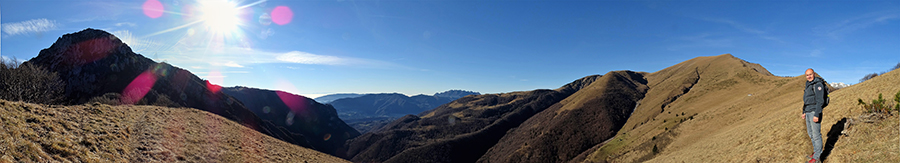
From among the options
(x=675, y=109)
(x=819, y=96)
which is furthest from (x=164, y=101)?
(x=675, y=109)

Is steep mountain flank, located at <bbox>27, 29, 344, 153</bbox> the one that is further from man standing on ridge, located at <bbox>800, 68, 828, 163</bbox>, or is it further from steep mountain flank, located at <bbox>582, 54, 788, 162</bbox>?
steep mountain flank, located at <bbox>582, 54, 788, 162</bbox>

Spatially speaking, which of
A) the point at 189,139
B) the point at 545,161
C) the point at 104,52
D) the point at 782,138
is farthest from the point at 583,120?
the point at 104,52

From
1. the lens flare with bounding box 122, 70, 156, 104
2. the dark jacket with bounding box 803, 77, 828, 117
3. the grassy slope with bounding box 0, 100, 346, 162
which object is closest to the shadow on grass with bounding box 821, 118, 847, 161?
the dark jacket with bounding box 803, 77, 828, 117

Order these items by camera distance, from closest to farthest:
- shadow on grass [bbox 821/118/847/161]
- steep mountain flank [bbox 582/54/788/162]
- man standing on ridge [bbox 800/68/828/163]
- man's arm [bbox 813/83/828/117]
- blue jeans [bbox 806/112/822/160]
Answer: man's arm [bbox 813/83/828/117] < man standing on ridge [bbox 800/68/828/163] < blue jeans [bbox 806/112/822/160] < shadow on grass [bbox 821/118/847/161] < steep mountain flank [bbox 582/54/788/162]

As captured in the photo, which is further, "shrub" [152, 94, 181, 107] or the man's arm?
"shrub" [152, 94, 181, 107]

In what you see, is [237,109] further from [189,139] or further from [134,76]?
[189,139]

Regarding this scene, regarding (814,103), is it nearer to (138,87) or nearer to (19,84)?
(19,84)

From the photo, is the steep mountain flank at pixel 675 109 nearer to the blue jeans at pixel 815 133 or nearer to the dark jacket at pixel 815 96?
the blue jeans at pixel 815 133
